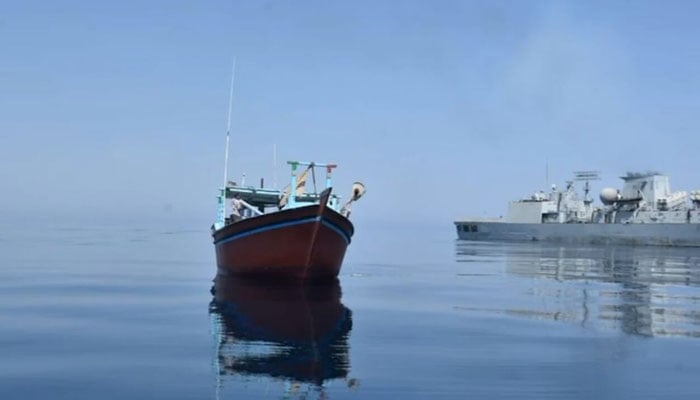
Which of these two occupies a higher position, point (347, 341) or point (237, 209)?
point (237, 209)

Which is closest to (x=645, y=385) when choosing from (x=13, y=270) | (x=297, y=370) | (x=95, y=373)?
(x=297, y=370)

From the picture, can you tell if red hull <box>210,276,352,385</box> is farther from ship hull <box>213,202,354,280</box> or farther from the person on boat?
the person on boat

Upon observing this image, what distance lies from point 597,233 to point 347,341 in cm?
6965

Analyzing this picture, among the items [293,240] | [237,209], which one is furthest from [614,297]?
[237,209]

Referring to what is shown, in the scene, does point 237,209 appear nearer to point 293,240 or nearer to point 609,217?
point 293,240

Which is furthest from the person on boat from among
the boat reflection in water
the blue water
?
the boat reflection in water

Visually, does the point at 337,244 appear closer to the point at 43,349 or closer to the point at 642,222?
the point at 43,349

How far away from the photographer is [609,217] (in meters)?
82.0

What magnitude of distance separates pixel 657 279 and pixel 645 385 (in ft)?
77.3

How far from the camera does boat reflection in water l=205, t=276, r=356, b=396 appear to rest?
11141 mm

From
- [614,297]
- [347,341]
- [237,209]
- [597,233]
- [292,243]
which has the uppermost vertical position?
[597,233]

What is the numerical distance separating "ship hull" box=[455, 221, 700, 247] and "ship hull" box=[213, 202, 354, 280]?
54896 millimetres

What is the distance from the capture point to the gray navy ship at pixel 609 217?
241 feet

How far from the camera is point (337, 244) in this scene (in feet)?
87.8
